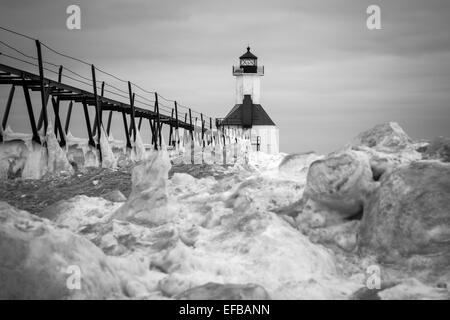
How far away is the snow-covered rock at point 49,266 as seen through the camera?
167 inches

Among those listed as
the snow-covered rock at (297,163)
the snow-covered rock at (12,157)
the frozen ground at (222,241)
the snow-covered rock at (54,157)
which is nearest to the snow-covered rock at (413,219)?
the frozen ground at (222,241)

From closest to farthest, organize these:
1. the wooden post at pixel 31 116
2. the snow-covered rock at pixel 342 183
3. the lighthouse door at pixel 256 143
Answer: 1. the snow-covered rock at pixel 342 183
2. the wooden post at pixel 31 116
3. the lighthouse door at pixel 256 143

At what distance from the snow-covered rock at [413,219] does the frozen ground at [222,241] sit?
1.6 inches

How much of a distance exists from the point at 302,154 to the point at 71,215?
15.1 feet

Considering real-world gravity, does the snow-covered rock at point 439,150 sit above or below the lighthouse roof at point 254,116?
below

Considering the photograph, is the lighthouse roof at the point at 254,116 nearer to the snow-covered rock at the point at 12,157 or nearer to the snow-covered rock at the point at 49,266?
the snow-covered rock at the point at 12,157

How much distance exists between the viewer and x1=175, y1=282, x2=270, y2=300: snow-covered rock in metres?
4.25

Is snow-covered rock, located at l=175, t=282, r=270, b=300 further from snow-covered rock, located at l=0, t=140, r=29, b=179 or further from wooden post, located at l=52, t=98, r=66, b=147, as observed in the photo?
wooden post, located at l=52, t=98, r=66, b=147

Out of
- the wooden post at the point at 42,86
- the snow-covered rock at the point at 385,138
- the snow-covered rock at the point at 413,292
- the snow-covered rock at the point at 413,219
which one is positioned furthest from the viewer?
the wooden post at the point at 42,86

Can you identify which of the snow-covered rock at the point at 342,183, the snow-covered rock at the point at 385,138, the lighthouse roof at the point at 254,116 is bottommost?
the snow-covered rock at the point at 342,183

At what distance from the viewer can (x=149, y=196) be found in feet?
24.7
